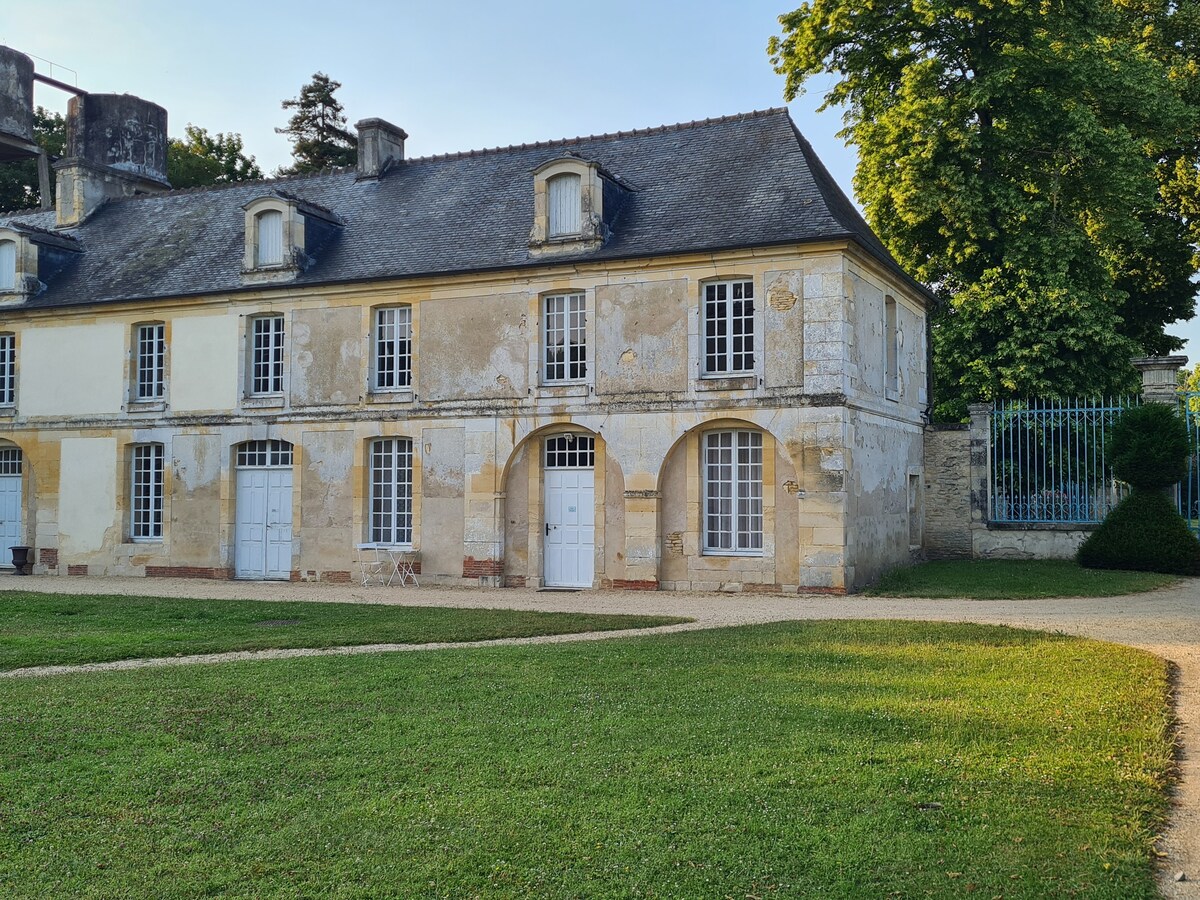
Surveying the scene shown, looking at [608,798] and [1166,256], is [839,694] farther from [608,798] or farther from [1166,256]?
[1166,256]

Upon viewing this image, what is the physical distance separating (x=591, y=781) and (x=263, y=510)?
55.0 ft

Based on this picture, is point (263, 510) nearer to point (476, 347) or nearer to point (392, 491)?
point (392, 491)

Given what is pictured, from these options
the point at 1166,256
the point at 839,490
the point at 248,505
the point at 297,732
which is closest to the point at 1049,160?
the point at 1166,256

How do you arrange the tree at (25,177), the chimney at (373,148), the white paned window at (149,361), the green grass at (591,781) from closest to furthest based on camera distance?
the green grass at (591,781)
the white paned window at (149,361)
the chimney at (373,148)
the tree at (25,177)

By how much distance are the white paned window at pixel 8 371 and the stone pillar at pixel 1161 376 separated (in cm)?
2212

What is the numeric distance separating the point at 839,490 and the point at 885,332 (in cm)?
449

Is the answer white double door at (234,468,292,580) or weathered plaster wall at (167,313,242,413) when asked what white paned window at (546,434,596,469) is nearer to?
white double door at (234,468,292,580)

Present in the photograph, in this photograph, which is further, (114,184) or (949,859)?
(114,184)

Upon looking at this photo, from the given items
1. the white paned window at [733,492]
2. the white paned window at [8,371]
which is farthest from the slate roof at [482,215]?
the white paned window at [733,492]

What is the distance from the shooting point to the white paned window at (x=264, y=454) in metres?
21.6

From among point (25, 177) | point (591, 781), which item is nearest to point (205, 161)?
point (25, 177)

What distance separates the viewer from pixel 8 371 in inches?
952

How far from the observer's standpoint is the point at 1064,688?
8.41m

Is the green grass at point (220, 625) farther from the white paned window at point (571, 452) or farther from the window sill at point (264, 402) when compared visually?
the window sill at point (264, 402)
